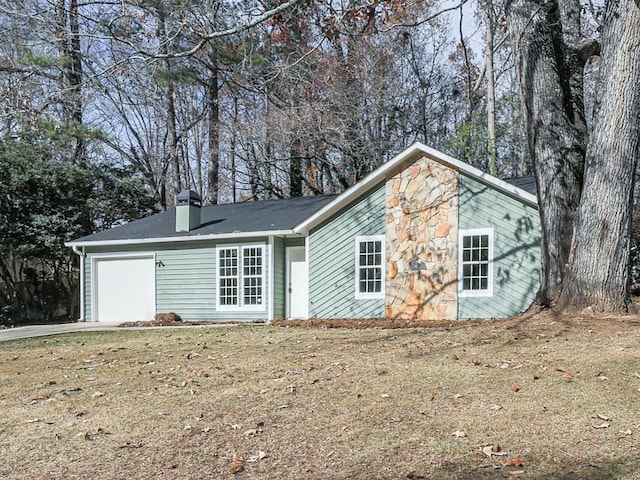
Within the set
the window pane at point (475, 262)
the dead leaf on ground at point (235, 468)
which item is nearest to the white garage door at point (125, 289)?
the window pane at point (475, 262)

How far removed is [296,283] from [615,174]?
8.63 metres

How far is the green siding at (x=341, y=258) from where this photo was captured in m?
14.1

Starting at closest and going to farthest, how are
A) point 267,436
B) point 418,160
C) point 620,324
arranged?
1. point 267,436
2. point 620,324
3. point 418,160

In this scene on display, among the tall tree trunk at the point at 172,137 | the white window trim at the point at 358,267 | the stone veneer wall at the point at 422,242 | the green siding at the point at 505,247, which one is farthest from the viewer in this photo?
the tall tree trunk at the point at 172,137

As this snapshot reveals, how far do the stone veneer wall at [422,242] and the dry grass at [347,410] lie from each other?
452cm

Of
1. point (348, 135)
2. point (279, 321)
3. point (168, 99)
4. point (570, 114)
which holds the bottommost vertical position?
point (279, 321)

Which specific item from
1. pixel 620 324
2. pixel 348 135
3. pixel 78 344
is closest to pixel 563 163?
pixel 620 324

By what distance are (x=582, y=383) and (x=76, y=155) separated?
2090 centimetres

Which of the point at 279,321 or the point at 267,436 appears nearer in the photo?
the point at 267,436

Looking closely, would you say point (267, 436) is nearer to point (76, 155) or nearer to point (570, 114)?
point (570, 114)

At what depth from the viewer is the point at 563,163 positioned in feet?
31.3

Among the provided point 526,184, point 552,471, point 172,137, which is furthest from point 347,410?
point 172,137

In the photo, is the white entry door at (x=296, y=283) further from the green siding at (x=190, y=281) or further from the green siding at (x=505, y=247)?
the green siding at (x=505, y=247)

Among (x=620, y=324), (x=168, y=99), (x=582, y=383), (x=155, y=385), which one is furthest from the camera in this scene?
(x=168, y=99)
